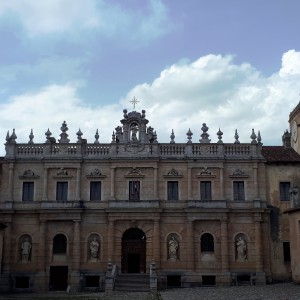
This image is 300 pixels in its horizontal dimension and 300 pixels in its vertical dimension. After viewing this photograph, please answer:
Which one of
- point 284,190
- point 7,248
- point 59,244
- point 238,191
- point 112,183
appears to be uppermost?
point 112,183

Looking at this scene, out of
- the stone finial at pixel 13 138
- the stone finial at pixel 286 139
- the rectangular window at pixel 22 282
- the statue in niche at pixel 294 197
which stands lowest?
the rectangular window at pixel 22 282

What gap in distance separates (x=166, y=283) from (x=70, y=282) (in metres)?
7.40

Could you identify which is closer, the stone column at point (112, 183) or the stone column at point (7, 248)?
the stone column at point (7, 248)

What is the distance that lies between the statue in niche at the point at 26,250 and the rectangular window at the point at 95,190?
6162 mm

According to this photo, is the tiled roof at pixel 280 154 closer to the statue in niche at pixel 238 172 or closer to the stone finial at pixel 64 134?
the statue in niche at pixel 238 172

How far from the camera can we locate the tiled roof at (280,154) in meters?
43.2

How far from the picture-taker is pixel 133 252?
136 feet

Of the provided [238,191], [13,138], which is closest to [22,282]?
[13,138]

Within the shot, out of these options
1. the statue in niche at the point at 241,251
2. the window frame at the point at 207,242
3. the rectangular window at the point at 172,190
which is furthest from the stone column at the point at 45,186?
the statue in niche at the point at 241,251

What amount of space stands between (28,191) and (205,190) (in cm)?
1444

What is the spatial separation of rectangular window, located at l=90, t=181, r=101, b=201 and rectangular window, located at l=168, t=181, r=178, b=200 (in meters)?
5.71

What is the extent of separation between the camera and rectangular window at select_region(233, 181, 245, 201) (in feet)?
137

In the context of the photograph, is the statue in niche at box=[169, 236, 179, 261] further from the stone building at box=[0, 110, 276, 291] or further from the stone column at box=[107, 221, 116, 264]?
the stone column at box=[107, 221, 116, 264]

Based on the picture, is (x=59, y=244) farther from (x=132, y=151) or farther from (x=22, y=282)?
(x=132, y=151)
